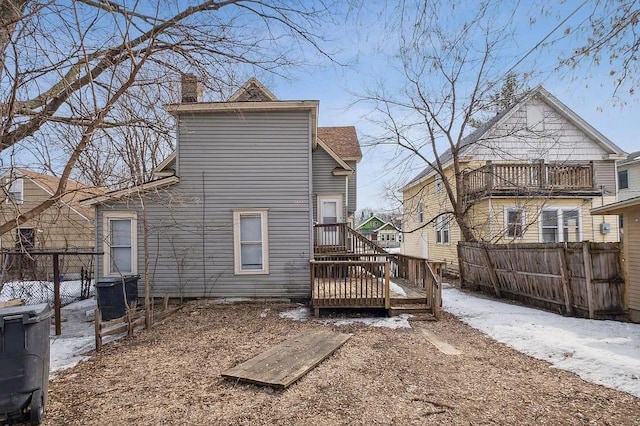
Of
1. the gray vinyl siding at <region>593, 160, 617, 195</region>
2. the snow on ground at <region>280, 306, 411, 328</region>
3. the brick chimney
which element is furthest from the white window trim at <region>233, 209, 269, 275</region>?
the gray vinyl siding at <region>593, 160, 617, 195</region>

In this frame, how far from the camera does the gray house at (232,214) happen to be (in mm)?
9719

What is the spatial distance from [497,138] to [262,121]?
33.8 feet

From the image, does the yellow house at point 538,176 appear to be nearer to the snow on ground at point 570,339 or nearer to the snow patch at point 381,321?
the snow on ground at point 570,339

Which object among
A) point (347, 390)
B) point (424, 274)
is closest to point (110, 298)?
point (347, 390)

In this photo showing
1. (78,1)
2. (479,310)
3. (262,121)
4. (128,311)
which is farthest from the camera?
(262,121)

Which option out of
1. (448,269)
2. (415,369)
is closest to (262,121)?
(415,369)

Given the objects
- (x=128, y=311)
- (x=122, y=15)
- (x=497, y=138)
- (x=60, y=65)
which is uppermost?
(x=497, y=138)

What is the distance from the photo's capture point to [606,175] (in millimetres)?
15539

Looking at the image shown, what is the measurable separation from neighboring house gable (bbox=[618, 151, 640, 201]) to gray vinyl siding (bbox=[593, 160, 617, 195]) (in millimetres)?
4642

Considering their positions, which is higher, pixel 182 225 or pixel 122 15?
pixel 122 15

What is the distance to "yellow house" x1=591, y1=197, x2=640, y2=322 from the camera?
7469mm

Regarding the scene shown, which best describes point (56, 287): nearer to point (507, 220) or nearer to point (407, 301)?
point (407, 301)

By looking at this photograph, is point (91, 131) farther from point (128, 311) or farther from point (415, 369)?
point (415, 369)

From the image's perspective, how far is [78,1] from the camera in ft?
14.4
